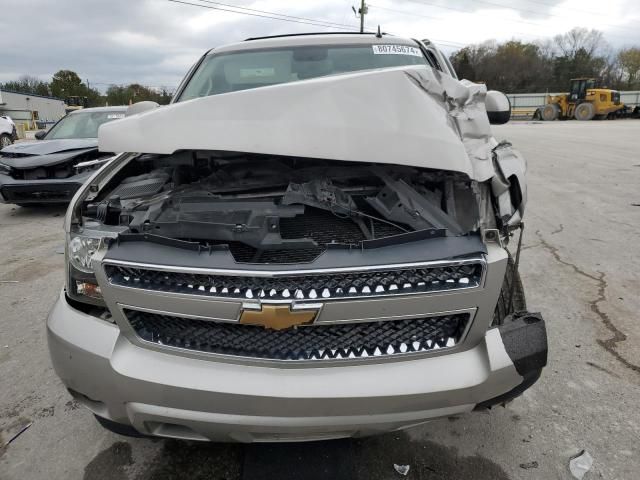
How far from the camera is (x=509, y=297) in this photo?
6.70 feet

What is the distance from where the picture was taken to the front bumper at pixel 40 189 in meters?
6.60

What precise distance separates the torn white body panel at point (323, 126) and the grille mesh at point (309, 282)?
0.48 meters

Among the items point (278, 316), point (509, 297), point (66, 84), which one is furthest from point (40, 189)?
point (66, 84)

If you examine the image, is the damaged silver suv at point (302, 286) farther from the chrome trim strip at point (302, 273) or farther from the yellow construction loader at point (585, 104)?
the yellow construction loader at point (585, 104)

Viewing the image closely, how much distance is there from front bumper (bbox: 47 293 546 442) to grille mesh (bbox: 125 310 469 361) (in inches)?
1.9

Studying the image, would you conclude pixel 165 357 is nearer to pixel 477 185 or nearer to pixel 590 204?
pixel 477 185

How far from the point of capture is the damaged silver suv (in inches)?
63.7

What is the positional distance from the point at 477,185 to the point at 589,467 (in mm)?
1326

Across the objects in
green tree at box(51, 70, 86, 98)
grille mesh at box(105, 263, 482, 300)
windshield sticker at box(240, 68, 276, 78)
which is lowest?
grille mesh at box(105, 263, 482, 300)

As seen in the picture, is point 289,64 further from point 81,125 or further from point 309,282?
point 81,125

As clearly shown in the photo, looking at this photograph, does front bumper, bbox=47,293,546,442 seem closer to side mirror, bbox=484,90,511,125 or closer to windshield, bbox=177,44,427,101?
side mirror, bbox=484,90,511,125

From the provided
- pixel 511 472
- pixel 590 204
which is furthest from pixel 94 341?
pixel 590 204

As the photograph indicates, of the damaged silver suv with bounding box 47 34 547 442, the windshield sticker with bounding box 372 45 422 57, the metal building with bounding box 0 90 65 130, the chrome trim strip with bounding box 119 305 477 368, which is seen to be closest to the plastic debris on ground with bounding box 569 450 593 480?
the damaged silver suv with bounding box 47 34 547 442

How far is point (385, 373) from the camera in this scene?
1.66m
